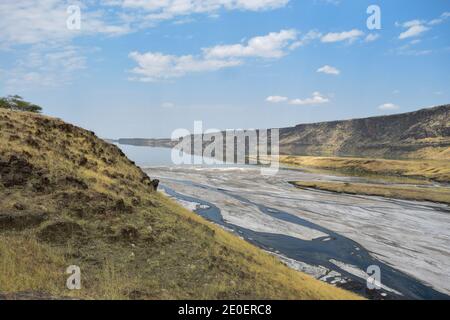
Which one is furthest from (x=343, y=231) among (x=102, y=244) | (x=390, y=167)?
(x=390, y=167)

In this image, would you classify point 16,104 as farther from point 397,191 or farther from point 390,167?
point 390,167

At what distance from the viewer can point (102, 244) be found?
65.3 feet

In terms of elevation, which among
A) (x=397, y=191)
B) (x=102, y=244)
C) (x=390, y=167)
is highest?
(x=102, y=244)

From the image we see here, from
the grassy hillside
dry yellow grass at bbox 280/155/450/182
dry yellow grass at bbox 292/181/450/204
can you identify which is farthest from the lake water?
dry yellow grass at bbox 280/155/450/182

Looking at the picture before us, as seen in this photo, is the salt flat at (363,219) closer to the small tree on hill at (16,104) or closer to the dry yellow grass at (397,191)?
the dry yellow grass at (397,191)

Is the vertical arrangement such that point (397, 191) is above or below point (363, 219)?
above

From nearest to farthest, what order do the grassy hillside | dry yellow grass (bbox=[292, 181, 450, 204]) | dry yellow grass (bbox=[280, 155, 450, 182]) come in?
the grassy hillside
dry yellow grass (bbox=[292, 181, 450, 204])
dry yellow grass (bbox=[280, 155, 450, 182])

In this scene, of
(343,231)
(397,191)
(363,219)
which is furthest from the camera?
(397,191)

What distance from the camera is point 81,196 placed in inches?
937

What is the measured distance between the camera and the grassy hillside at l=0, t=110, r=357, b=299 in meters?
16.3

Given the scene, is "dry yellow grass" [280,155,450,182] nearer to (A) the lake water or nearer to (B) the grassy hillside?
(A) the lake water
